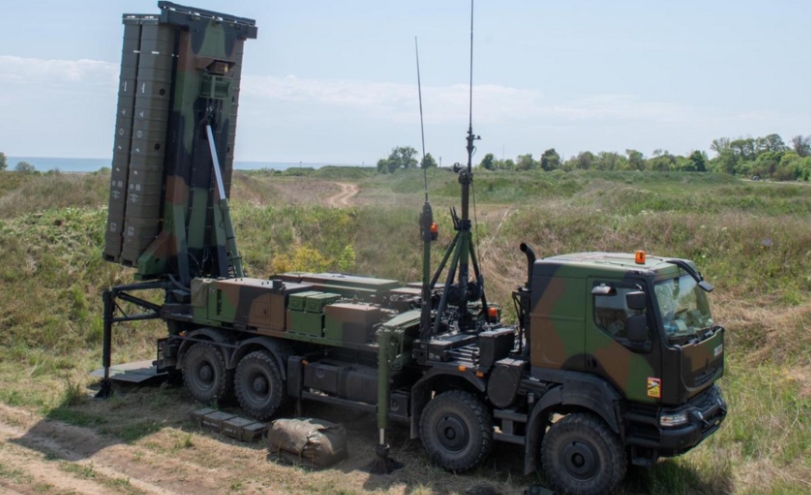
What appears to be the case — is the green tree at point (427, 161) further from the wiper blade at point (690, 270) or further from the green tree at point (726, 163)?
the green tree at point (726, 163)

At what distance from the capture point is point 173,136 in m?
12.1

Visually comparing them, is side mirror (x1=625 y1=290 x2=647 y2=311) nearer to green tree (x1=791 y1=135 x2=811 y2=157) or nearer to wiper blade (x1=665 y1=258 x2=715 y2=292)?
wiper blade (x1=665 y1=258 x2=715 y2=292)

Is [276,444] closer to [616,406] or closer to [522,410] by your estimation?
[522,410]

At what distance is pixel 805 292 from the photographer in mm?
14438

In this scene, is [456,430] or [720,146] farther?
[720,146]

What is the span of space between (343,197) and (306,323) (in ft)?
50.6

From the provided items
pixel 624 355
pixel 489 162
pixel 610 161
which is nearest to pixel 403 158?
pixel 624 355

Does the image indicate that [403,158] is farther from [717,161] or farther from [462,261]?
[717,161]

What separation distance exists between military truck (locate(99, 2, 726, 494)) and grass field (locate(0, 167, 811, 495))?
64 cm

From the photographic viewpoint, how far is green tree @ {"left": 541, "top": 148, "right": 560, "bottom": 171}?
139 ft

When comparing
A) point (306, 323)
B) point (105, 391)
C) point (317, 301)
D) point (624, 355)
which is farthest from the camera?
point (105, 391)

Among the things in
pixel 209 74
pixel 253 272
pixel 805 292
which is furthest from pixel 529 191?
pixel 209 74

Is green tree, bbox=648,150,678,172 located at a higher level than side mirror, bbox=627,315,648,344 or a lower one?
higher

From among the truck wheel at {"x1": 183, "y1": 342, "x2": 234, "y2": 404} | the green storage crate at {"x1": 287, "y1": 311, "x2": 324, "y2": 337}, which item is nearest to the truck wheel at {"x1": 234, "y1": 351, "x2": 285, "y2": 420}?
the truck wheel at {"x1": 183, "y1": 342, "x2": 234, "y2": 404}
